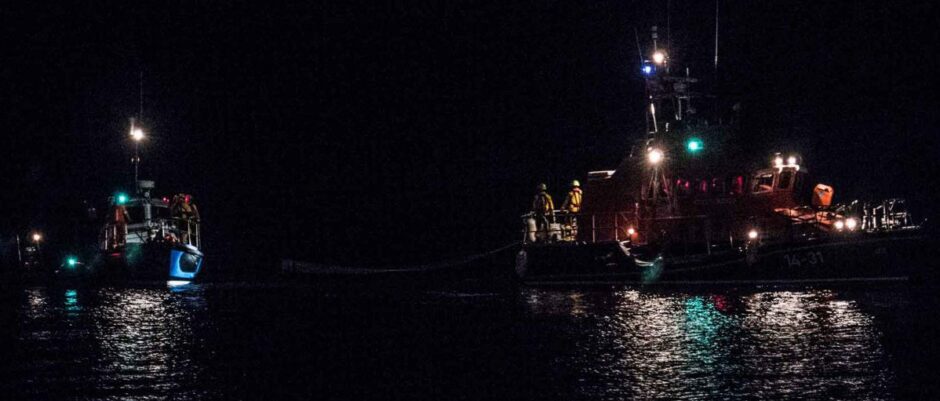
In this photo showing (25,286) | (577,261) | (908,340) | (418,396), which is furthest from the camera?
(25,286)

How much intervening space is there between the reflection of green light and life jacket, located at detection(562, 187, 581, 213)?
10.6ft

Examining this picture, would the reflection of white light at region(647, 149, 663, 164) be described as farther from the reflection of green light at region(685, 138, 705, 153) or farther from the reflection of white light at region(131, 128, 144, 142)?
the reflection of white light at region(131, 128, 144, 142)

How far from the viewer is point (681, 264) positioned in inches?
695

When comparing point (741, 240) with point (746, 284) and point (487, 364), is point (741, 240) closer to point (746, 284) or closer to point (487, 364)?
point (746, 284)

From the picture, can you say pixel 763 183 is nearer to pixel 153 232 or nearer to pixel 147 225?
pixel 147 225

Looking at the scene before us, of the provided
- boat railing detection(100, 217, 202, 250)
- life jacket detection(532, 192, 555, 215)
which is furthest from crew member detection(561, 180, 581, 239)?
boat railing detection(100, 217, 202, 250)

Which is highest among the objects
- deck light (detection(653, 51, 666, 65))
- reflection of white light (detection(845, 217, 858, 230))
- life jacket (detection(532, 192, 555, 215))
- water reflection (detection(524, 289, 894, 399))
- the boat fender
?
deck light (detection(653, 51, 666, 65))

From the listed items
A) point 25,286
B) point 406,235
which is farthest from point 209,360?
point 406,235

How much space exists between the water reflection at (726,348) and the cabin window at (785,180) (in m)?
4.50

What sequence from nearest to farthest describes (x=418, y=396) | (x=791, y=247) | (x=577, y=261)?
(x=418, y=396) → (x=791, y=247) → (x=577, y=261)

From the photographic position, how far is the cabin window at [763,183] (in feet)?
58.1

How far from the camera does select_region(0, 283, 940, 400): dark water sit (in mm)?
6520

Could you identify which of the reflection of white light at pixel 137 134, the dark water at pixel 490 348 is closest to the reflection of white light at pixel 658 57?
the dark water at pixel 490 348

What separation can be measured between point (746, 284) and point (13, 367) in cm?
1360
